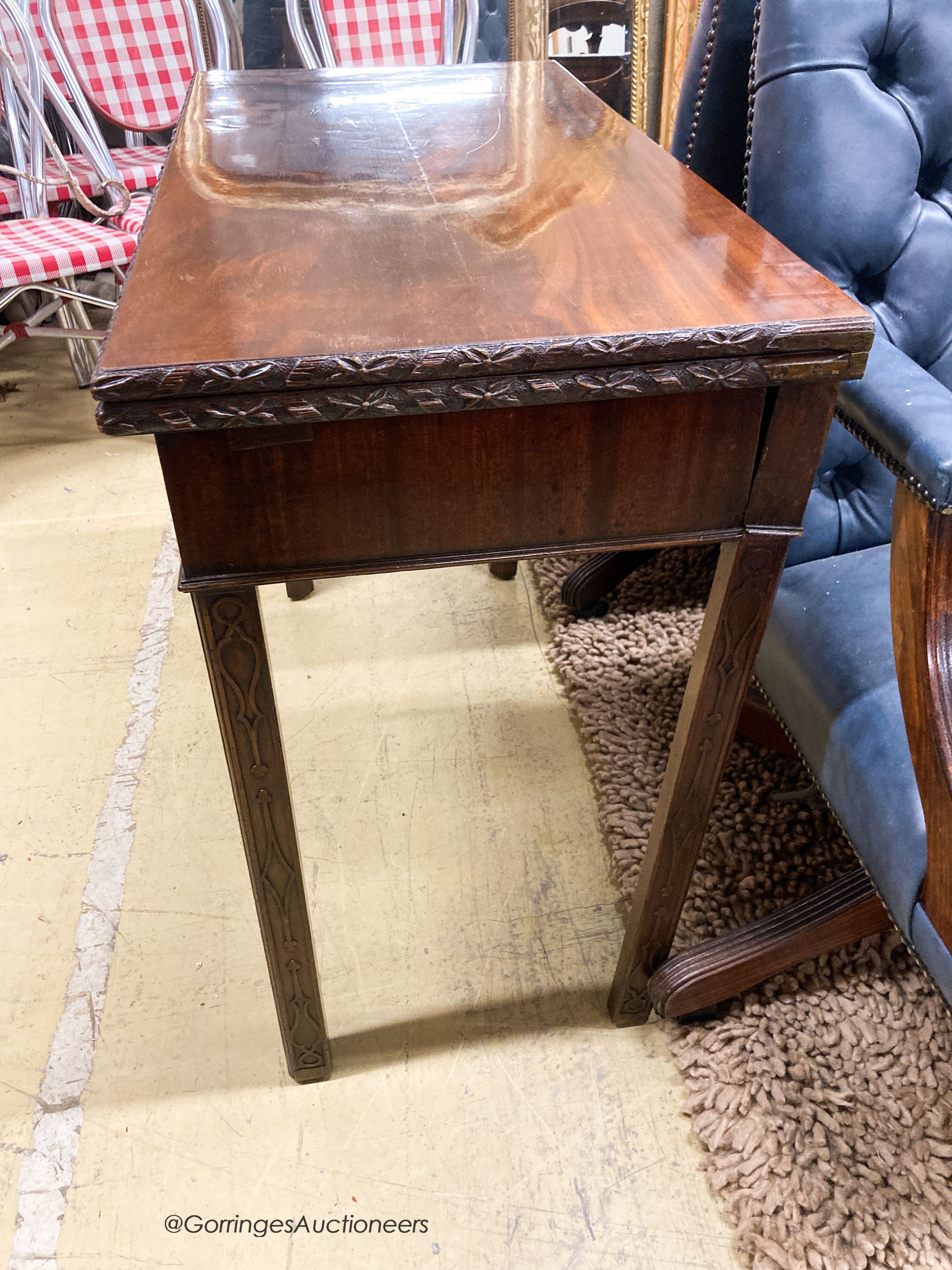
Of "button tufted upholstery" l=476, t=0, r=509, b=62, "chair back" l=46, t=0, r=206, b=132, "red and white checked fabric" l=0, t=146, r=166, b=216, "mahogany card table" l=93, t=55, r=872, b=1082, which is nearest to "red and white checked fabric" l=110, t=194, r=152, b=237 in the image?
"red and white checked fabric" l=0, t=146, r=166, b=216

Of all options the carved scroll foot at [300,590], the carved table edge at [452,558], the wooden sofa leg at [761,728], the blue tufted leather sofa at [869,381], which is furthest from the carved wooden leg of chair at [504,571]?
the carved table edge at [452,558]

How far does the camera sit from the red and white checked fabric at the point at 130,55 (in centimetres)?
214

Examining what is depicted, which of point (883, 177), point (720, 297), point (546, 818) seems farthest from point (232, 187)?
point (546, 818)

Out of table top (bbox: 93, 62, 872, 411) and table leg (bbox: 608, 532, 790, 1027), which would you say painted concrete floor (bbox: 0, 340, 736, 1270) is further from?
table top (bbox: 93, 62, 872, 411)

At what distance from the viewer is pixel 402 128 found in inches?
36.4

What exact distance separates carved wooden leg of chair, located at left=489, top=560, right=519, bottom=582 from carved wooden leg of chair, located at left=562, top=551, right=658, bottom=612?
13cm

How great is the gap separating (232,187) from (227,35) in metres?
1.52

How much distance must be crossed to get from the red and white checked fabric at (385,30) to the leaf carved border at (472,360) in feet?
5.89

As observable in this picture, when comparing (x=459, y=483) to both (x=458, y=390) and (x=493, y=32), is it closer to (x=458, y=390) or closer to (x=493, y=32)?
(x=458, y=390)

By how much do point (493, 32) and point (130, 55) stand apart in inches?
36.3

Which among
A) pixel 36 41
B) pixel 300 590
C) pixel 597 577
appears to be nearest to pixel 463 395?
pixel 597 577

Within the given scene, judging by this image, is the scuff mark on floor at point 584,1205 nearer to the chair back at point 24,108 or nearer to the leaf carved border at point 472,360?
the leaf carved border at point 472,360

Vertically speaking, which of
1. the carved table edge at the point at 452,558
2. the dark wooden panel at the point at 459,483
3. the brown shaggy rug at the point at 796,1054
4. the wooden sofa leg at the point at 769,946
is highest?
the dark wooden panel at the point at 459,483

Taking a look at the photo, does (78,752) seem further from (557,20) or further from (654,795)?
(557,20)
